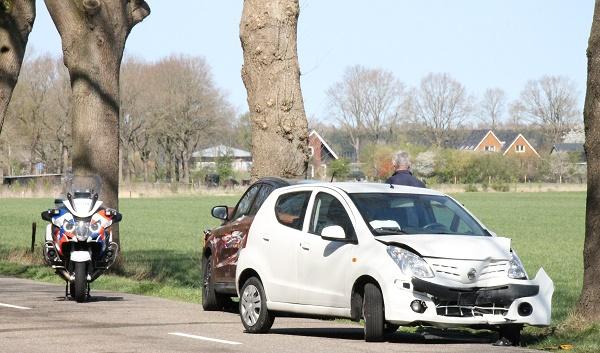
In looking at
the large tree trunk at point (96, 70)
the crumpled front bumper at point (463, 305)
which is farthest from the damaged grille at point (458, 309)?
the large tree trunk at point (96, 70)

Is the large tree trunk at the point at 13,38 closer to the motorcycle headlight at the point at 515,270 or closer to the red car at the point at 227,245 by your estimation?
the red car at the point at 227,245

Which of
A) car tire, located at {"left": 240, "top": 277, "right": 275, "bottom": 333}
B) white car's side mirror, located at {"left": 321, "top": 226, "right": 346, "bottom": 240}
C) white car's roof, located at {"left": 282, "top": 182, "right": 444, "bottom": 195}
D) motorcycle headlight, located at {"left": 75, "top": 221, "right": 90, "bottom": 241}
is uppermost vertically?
white car's roof, located at {"left": 282, "top": 182, "right": 444, "bottom": 195}

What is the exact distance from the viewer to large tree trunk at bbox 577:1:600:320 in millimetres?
13609

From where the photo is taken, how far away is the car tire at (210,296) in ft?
55.3

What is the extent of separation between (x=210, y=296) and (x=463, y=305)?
5.60 metres

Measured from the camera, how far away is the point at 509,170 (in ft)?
424

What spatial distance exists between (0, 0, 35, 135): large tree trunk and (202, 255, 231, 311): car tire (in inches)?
531

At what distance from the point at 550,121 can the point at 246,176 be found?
40.8 meters

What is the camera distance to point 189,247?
1607 inches

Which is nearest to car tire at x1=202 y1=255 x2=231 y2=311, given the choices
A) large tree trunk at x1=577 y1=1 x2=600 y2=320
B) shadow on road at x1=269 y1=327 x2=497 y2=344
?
shadow on road at x1=269 y1=327 x2=497 y2=344

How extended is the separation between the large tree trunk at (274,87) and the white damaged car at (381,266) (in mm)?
5453

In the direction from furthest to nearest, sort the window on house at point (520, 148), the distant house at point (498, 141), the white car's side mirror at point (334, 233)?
the distant house at point (498, 141), the window on house at point (520, 148), the white car's side mirror at point (334, 233)

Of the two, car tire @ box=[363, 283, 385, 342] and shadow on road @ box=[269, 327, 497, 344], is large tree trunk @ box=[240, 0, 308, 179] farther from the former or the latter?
car tire @ box=[363, 283, 385, 342]

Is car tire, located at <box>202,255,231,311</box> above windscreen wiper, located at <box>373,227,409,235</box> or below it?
below
